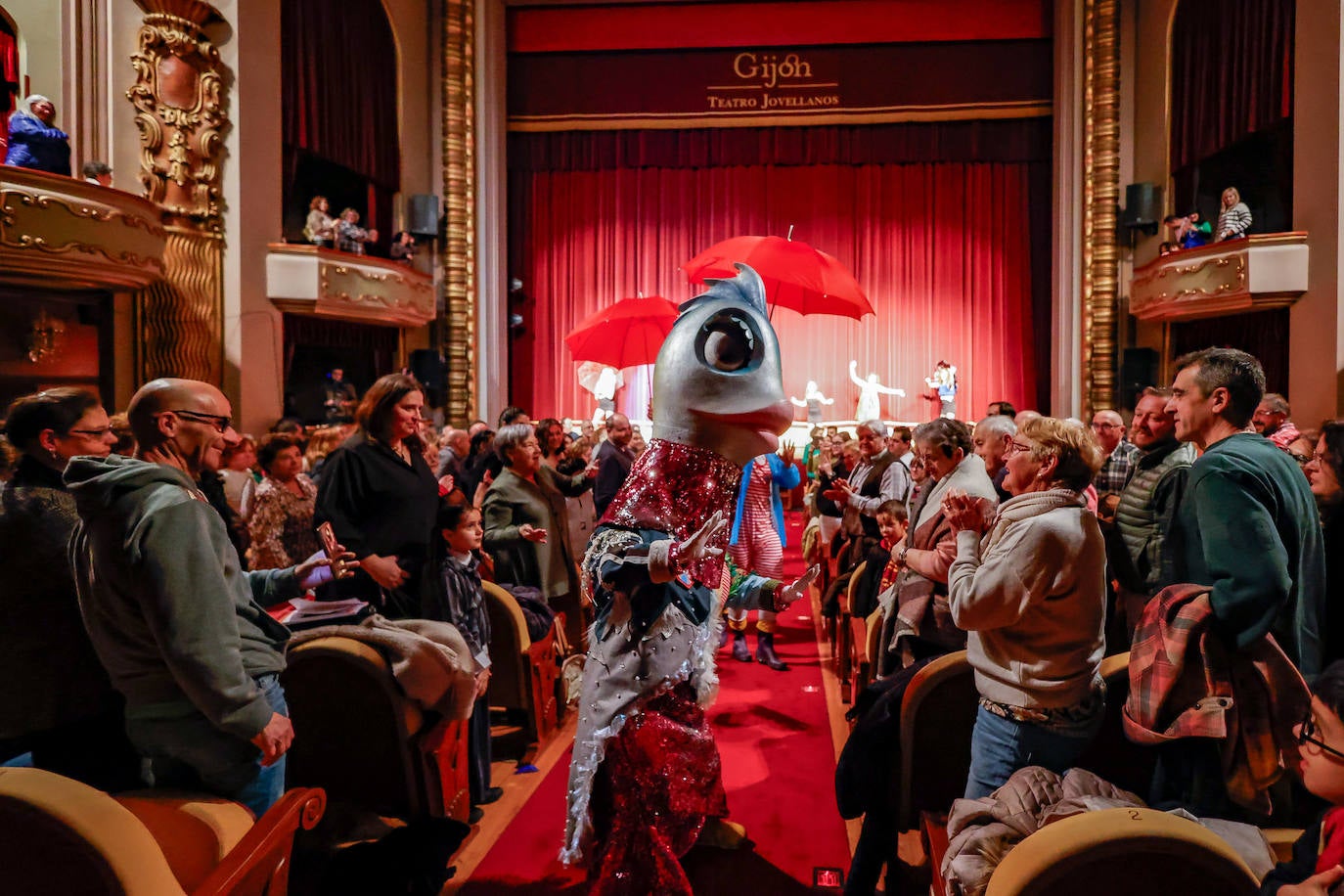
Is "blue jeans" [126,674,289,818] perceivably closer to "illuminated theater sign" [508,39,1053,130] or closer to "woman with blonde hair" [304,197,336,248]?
"woman with blonde hair" [304,197,336,248]

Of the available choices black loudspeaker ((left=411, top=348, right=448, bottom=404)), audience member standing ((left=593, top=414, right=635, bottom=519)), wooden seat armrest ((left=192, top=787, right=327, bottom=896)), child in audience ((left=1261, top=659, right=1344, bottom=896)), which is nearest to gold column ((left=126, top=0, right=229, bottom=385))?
black loudspeaker ((left=411, top=348, right=448, bottom=404))

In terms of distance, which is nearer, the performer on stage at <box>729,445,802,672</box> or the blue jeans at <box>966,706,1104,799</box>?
the blue jeans at <box>966,706,1104,799</box>

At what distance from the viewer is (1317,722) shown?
148 cm

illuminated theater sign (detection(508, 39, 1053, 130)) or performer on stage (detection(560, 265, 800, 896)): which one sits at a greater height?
illuminated theater sign (detection(508, 39, 1053, 130))

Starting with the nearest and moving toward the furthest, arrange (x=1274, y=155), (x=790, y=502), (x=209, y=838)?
(x=209, y=838) < (x=1274, y=155) < (x=790, y=502)

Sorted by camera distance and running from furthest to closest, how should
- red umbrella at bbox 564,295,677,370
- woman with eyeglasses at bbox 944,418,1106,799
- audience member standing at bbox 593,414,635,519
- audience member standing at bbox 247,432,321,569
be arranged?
red umbrella at bbox 564,295,677,370 → audience member standing at bbox 593,414,635,519 → audience member standing at bbox 247,432,321,569 → woman with eyeglasses at bbox 944,418,1106,799

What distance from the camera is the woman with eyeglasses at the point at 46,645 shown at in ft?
6.57

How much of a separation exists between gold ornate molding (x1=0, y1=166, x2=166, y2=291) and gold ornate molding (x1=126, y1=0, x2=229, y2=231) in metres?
0.78

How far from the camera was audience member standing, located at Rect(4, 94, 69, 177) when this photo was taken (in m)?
6.98

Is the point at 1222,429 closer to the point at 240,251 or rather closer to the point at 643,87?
the point at 240,251

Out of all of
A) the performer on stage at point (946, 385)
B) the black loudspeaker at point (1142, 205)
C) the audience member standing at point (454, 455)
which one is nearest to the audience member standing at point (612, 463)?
the audience member standing at point (454, 455)

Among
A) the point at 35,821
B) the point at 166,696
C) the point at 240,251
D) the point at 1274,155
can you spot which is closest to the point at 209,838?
the point at 166,696

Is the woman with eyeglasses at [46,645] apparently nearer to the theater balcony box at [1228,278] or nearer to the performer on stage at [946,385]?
the theater balcony box at [1228,278]

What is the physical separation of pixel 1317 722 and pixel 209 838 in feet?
6.69
